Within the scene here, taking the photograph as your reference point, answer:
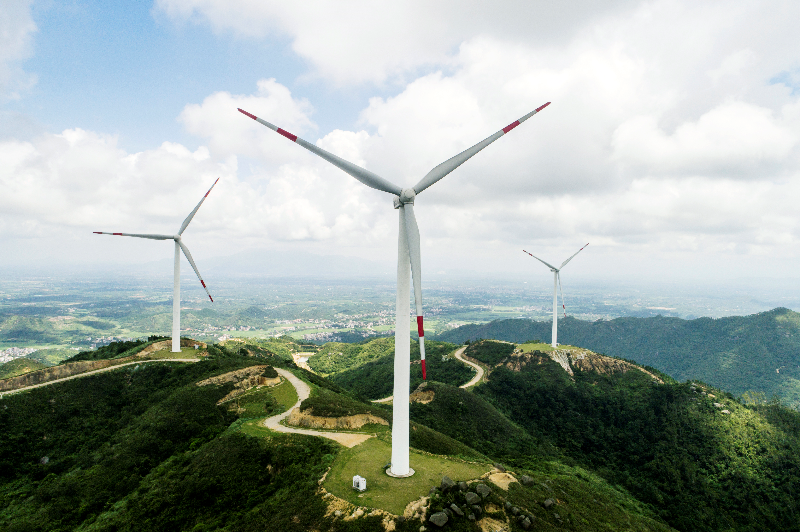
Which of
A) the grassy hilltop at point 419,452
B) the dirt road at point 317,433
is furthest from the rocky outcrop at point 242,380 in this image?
the dirt road at point 317,433

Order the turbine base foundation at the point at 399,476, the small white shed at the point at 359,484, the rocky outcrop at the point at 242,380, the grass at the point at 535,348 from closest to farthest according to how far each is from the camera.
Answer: the small white shed at the point at 359,484 < the turbine base foundation at the point at 399,476 < the rocky outcrop at the point at 242,380 < the grass at the point at 535,348

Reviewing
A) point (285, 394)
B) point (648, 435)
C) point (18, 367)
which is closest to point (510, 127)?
point (285, 394)

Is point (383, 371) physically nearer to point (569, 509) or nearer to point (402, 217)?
point (569, 509)

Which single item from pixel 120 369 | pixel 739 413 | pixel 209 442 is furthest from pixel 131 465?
pixel 739 413

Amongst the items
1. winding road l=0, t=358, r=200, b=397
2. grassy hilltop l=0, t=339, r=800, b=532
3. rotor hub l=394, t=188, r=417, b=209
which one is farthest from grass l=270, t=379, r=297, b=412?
rotor hub l=394, t=188, r=417, b=209

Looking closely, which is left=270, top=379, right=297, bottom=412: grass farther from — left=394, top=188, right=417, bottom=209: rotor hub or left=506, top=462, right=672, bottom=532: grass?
left=394, top=188, right=417, bottom=209: rotor hub

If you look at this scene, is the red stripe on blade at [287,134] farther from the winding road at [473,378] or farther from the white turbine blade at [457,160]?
the winding road at [473,378]
